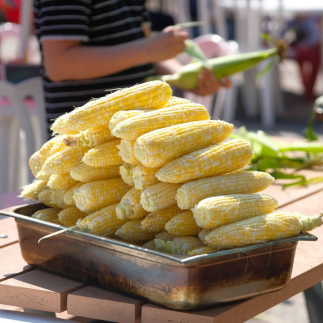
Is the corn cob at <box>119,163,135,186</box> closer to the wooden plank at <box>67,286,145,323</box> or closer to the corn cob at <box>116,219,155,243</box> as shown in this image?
the corn cob at <box>116,219,155,243</box>

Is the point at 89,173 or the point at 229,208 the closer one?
the point at 229,208

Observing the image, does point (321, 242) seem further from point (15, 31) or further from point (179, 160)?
point (15, 31)

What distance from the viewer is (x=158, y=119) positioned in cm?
108

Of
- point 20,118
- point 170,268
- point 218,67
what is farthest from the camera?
point 20,118

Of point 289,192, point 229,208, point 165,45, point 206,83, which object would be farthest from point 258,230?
point 206,83

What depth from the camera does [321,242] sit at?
55.1 inches

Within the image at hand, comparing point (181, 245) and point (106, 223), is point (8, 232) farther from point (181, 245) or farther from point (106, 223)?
point (181, 245)

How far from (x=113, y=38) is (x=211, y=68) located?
1.85 feet

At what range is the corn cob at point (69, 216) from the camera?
1140mm

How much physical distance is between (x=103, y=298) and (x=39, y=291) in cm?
14

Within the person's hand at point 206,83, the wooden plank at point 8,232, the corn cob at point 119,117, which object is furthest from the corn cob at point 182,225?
the person's hand at point 206,83

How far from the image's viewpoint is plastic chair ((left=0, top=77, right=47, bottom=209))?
8.86 ft

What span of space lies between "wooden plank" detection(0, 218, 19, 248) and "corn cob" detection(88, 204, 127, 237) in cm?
44

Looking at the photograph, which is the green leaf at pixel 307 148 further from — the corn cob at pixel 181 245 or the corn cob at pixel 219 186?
the corn cob at pixel 181 245
